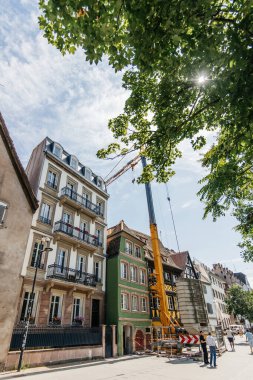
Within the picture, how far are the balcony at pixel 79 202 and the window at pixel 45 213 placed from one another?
4.99 ft

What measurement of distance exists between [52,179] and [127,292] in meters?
14.0

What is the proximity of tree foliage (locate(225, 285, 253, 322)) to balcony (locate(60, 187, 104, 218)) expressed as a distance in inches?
1308

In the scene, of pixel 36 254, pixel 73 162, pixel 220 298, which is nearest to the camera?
pixel 36 254

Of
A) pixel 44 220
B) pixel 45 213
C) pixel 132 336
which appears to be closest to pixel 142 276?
pixel 132 336

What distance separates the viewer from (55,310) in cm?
1819

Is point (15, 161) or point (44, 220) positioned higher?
point (44, 220)

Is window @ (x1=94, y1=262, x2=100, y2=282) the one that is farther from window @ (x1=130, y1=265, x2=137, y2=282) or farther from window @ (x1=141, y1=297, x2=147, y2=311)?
window @ (x1=141, y1=297, x2=147, y2=311)

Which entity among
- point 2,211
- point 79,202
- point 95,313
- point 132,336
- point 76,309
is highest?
point 79,202

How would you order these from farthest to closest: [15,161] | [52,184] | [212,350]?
1. [52,184]
2. [212,350]
3. [15,161]

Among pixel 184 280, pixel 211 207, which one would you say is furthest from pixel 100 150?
pixel 184 280

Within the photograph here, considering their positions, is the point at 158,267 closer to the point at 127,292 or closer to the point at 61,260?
the point at 127,292

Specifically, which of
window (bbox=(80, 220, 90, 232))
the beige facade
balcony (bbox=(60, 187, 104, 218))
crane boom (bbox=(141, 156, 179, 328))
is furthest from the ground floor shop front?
the beige facade

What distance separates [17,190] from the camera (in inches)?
458

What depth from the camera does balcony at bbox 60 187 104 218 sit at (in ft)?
70.7
